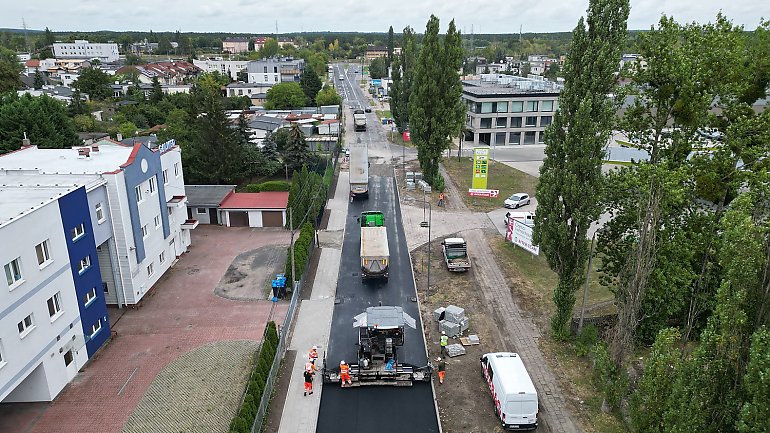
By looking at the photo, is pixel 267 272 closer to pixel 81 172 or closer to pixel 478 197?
pixel 81 172

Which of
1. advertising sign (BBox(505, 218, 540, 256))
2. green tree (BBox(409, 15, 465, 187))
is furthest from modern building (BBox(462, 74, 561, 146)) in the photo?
advertising sign (BBox(505, 218, 540, 256))

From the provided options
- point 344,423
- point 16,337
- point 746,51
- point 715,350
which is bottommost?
point 344,423

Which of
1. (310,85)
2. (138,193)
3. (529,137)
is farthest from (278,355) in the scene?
(310,85)

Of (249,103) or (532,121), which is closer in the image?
(532,121)

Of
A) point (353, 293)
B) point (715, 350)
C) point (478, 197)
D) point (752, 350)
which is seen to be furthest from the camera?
point (478, 197)

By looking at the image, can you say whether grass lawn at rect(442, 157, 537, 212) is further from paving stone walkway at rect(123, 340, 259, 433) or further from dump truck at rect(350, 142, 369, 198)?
Answer: paving stone walkway at rect(123, 340, 259, 433)

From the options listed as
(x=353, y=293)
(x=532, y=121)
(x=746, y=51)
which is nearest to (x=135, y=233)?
(x=353, y=293)
